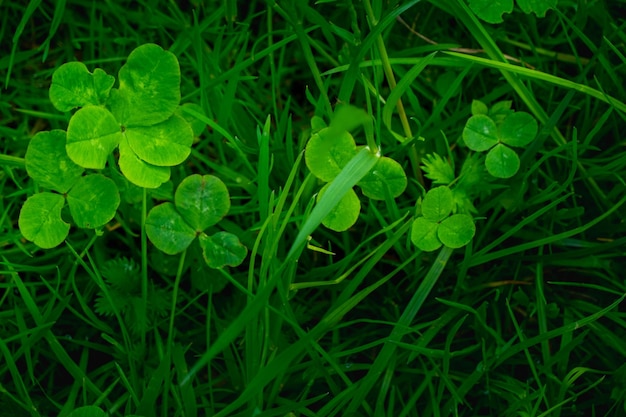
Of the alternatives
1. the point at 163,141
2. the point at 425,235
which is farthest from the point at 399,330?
the point at 163,141

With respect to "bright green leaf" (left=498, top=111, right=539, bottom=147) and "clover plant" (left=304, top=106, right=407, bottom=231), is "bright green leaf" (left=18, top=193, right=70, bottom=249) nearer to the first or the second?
"clover plant" (left=304, top=106, right=407, bottom=231)

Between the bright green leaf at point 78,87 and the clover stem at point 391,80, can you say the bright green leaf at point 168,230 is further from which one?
the clover stem at point 391,80

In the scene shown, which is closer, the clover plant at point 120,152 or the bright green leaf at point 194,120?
the clover plant at point 120,152

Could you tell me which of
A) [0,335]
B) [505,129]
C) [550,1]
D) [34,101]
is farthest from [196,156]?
[550,1]

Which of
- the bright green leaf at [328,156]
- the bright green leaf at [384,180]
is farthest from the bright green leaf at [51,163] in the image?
the bright green leaf at [384,180]

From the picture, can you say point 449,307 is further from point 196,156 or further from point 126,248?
point 126,248

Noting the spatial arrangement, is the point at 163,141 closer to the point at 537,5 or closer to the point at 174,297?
the point at 174,297

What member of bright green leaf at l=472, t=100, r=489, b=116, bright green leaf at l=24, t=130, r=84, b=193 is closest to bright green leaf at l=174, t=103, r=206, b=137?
bright green leaf at l=24, t=130, r=84, b=193
